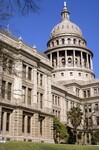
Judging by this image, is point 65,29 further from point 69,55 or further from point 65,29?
point 69,55

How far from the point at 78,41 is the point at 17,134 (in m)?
68.3

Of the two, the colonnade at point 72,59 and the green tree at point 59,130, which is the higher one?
the colonnade at point 72,59

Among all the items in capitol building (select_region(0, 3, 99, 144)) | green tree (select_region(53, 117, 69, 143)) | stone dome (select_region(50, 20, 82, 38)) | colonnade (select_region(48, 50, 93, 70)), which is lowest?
green tree (select_region(53, 117, 69, 143))

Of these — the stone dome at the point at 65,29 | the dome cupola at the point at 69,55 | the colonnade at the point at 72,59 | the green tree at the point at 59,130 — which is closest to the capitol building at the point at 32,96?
the green tree at the point at 59,130

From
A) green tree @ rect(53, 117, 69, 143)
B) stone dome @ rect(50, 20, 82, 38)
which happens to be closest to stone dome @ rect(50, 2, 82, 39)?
stone dome @ rect(50, 20, 82, 38)

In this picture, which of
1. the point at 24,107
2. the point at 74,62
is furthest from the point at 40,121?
the point at 74,62

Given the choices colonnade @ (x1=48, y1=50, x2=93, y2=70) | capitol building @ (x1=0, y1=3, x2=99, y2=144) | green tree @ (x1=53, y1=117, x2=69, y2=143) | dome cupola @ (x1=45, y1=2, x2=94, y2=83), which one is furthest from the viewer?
colonnade @ (x1=48, y1=50, x2=93, y2=70)

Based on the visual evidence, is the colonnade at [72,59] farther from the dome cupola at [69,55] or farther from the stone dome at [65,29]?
the stone dome at [65,29]

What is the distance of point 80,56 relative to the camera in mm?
101625

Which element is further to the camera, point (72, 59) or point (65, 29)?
point (65, 29)

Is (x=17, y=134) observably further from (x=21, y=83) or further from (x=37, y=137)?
(x=21, y=83)

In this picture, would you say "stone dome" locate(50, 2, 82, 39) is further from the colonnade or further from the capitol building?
the capitol building

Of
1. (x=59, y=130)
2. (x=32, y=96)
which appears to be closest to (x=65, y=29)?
(x=59, y=130)

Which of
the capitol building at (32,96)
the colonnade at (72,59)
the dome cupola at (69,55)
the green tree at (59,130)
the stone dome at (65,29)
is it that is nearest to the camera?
the capitol building at (32,96)
